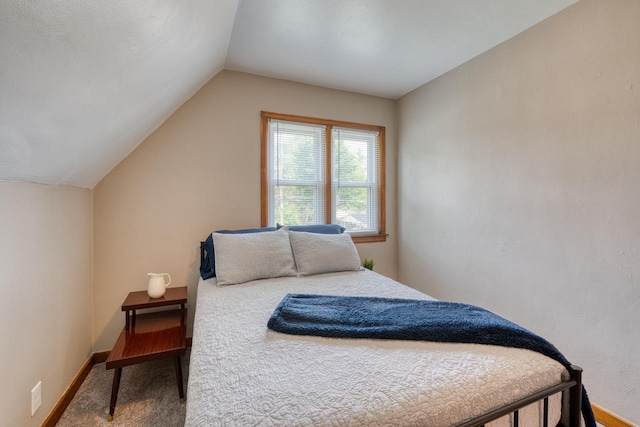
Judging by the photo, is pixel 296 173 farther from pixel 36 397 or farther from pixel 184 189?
pixel 36 397

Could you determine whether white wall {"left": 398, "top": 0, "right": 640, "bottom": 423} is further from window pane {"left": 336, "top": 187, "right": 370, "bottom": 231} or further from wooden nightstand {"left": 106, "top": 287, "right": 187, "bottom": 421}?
wooden nightstand {"left": 106, "top": 287, "right": 187, "bottom": 421}

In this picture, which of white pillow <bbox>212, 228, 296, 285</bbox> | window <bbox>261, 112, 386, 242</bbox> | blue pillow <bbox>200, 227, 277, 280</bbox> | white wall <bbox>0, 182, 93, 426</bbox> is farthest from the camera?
window <bbox>261, 112, 386, 242</bbox>

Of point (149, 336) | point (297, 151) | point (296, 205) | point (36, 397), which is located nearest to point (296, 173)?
point (297, 151)

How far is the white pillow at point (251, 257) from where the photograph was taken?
6.49 feet

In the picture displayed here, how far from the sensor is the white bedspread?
763mm

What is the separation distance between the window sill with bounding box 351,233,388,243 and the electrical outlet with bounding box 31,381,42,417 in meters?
2.58

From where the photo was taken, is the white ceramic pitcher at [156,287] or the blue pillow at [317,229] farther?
the blue pillow at [317,229]

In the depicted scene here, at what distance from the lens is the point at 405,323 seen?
1.22 m

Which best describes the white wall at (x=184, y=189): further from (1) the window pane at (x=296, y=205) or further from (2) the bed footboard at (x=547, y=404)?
(2) the bed footboard at (x=547, y=404)

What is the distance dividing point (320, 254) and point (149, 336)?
1.33 metres

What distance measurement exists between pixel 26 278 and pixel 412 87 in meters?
3.45

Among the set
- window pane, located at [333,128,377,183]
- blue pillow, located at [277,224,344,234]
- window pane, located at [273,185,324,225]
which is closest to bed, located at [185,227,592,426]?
blue pillow, located at [277,224,344,234]

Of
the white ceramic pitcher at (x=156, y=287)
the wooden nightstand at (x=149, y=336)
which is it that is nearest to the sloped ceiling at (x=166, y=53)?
the white ceramic pitcher at (x=156, y=287)

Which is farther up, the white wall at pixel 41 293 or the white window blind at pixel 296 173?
the white window blind at pixel 296 173
